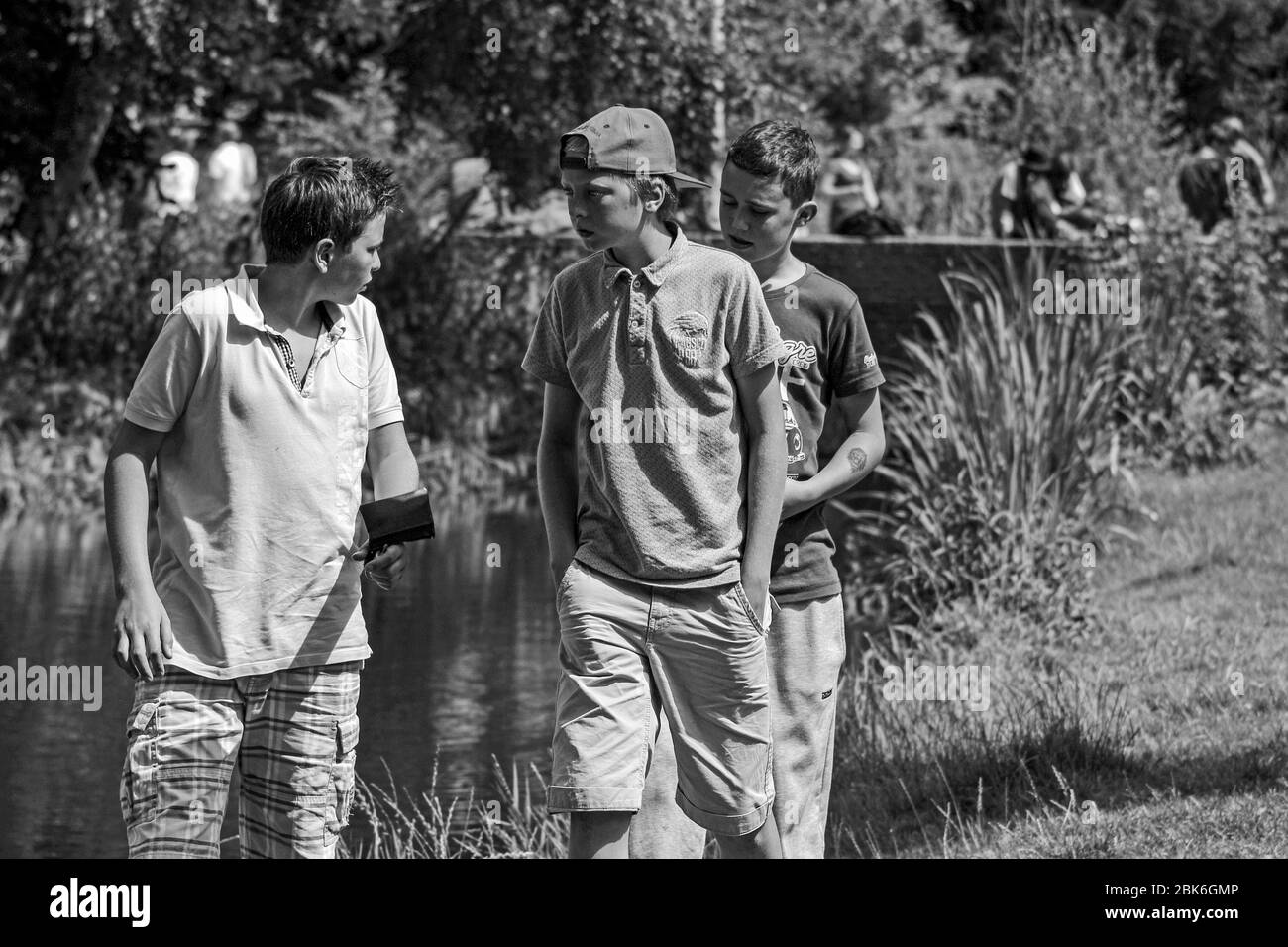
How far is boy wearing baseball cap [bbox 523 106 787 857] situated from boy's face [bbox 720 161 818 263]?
1.45 feet

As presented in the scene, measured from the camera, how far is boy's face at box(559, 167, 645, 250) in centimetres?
387

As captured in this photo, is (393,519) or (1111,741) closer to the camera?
(393,519)

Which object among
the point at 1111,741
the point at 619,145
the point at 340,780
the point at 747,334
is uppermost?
the point at 619,145

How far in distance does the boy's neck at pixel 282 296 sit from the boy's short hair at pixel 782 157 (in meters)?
1.08

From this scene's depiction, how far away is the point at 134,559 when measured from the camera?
3684 millimetres

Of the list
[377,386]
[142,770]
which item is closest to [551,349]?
[377,386]

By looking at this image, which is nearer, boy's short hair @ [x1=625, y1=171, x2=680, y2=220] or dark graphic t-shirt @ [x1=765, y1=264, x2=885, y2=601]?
boy's short hair @ [x1=625, y1=171, x2=680, y2=220]

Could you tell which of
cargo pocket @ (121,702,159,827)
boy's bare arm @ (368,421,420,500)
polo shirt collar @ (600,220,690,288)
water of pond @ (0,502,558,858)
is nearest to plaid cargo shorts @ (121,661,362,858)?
cargo pocket @ (121,702,159,827)

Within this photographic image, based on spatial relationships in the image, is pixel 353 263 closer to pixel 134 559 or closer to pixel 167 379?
pixel 167 379

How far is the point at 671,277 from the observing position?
155 inches

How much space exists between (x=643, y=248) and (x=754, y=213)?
0.56 metres

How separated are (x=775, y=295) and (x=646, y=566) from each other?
3.03 ft

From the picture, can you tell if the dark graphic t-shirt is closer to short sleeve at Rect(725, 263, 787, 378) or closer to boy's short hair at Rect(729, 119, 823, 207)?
boy's short hair at Rect(729, 119, 823, 207)
